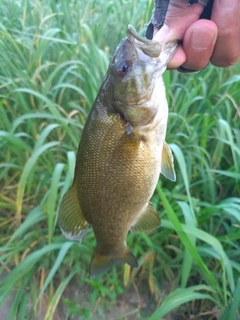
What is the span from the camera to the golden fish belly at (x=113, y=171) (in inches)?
48.0

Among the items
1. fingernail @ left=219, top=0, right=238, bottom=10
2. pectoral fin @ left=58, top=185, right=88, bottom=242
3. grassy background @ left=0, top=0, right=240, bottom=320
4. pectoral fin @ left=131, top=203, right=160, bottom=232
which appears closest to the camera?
fingernail @ left=219, top=0, right=238, bottom=10

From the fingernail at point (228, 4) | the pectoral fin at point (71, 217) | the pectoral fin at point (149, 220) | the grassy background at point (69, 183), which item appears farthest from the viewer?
the grassy background at point (69, 183)

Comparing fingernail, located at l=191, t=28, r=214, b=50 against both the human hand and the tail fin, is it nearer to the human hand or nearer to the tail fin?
the human hand

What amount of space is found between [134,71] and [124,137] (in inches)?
6.3

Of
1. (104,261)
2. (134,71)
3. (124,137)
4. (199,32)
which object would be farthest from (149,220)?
(199,32)

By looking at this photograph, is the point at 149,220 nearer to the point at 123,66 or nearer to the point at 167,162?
the point at 167,162

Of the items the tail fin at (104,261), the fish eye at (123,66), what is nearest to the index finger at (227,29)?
the fish eye at (123,66)

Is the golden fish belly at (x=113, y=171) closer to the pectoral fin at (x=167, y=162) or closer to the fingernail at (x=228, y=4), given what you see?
the pectoral fin at (x=167, y=162)

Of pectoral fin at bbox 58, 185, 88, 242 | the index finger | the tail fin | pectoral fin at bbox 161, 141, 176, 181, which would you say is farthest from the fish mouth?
the tail fin

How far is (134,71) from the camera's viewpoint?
1.21 m

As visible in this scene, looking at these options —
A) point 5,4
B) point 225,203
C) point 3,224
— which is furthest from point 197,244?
point 5,4

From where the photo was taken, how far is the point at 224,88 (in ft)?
8.14

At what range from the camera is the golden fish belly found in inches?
48.0

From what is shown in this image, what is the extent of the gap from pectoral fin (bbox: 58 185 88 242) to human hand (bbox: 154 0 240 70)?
0.42 meters
